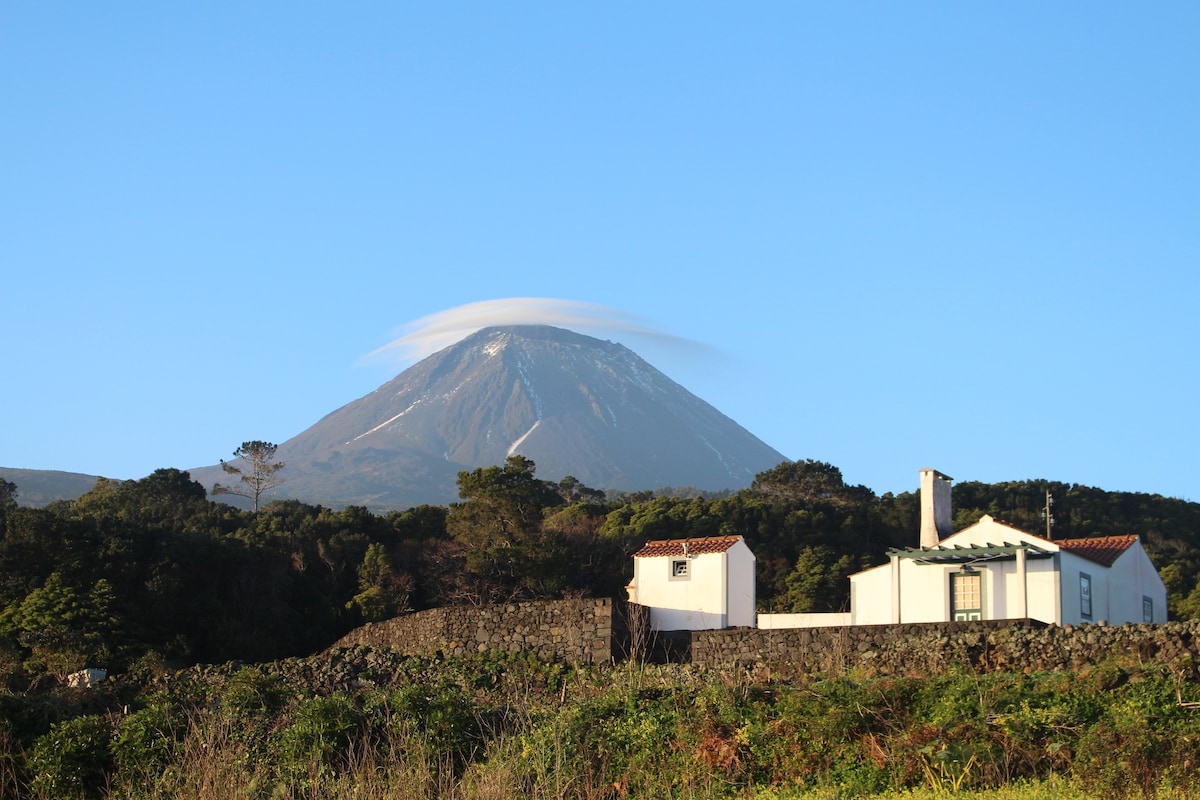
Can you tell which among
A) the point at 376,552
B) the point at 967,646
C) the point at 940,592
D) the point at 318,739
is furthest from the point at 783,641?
the point at 376,552

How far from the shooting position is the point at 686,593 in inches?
1201

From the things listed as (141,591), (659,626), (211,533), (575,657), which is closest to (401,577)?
(211,533)

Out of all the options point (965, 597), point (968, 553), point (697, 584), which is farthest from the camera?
point (697, 584)

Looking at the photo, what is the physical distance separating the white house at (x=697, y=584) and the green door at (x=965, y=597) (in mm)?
4105

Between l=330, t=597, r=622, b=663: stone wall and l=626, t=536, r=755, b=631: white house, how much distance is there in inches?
137

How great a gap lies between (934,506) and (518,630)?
407 inches

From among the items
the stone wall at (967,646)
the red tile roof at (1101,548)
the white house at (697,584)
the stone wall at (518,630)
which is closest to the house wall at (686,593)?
the white house at (697,584)

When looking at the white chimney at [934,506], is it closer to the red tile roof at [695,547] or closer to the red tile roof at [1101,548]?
the red tile roof at [1101,548]

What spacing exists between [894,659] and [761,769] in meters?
6.22

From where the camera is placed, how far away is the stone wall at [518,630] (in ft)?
84.6

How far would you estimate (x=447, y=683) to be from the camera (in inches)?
896

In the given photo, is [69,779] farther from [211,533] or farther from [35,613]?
[211,533]

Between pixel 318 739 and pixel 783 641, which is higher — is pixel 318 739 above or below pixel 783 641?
below

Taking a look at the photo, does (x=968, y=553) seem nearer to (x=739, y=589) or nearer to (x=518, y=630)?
(x=739, y=589)
